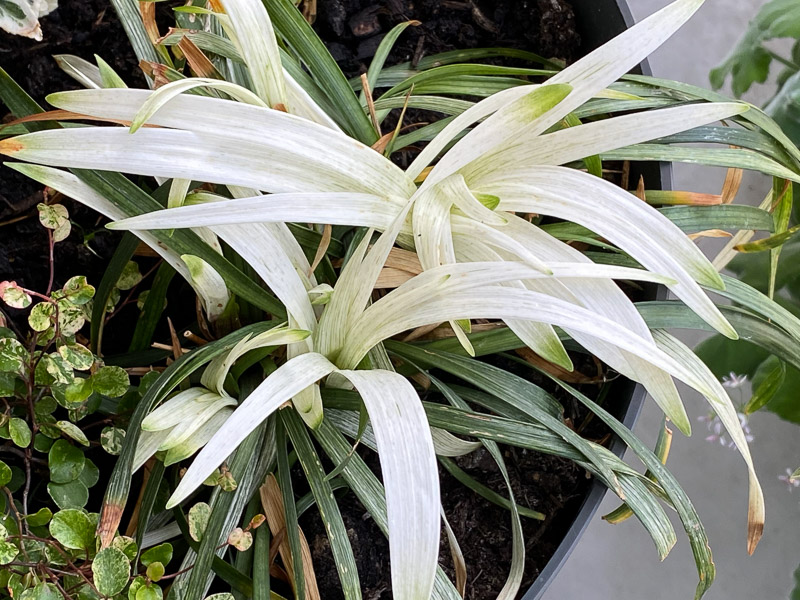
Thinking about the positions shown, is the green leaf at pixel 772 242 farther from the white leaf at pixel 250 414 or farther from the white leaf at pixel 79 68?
the white leaf at pixel 79 68

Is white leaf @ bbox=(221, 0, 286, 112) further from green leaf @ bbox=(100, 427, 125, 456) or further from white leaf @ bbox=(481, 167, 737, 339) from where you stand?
green leaf @ bbox=(100, 427, 125, 456)

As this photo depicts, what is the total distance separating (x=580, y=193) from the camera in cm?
42

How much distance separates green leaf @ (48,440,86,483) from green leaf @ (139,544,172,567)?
0.27 feet

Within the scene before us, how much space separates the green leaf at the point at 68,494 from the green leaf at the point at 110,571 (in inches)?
3.4

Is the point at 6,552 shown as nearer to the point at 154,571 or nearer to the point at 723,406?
the point at 154,571

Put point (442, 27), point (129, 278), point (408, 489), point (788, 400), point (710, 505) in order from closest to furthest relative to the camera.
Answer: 1. point (408, 489)
2. point (129, 278)
3. point (442, 27)
4. point (788, 400)
5. point (710, 505)

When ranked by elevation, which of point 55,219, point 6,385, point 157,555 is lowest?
point 157,555

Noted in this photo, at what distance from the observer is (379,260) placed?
407 mm

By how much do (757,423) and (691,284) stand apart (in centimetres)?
82

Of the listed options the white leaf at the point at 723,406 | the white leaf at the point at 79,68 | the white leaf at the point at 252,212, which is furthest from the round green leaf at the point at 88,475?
the white leaf at the point at 723,406

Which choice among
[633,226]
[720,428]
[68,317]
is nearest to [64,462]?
[68,317]

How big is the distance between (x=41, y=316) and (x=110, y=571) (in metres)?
0.18

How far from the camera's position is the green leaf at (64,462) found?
1.50ft

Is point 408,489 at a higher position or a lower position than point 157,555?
higher
